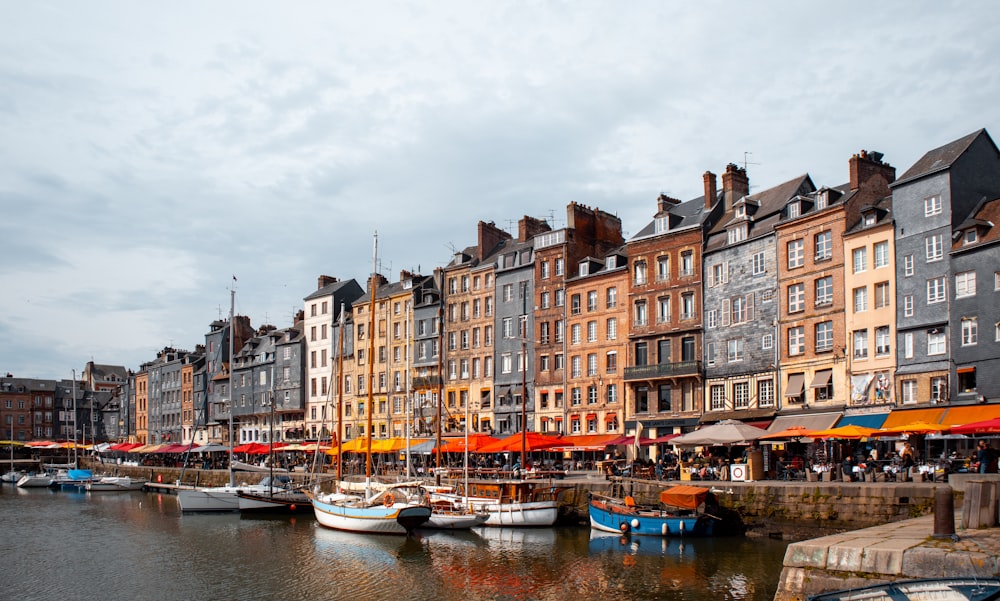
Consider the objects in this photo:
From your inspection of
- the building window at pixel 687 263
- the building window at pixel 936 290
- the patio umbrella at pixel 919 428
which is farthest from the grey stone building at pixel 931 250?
the building window at pixel 687 263

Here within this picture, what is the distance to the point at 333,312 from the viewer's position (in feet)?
262

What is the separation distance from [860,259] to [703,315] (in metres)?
10.1

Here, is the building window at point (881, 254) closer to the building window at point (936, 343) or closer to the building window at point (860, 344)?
the building window at point (860, 344)

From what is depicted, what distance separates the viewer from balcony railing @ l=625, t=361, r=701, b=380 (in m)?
49.5

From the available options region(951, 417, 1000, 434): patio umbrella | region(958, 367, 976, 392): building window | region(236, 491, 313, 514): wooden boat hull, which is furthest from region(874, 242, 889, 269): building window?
region(236, 491, 313, 514): wooden boat hull

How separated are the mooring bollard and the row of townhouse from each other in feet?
74.6

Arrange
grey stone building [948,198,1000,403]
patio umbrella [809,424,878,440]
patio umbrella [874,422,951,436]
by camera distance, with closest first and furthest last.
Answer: patio umbrella [874,422,951,436], patio umbrella [809,424,878,440], grey stone building [948,198,1000,403]

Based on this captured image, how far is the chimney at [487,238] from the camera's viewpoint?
67188 millimetres

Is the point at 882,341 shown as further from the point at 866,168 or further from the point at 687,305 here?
the point at 687,305

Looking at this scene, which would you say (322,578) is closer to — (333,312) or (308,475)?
(308,475)

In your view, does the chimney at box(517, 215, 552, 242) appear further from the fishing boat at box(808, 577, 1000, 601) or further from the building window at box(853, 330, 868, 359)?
the fishing boat at box(808, 577, 1000, 601)

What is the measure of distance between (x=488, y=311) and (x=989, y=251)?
114ft

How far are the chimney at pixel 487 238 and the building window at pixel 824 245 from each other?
28220 mm

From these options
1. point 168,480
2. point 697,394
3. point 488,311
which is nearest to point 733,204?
point 697,394
